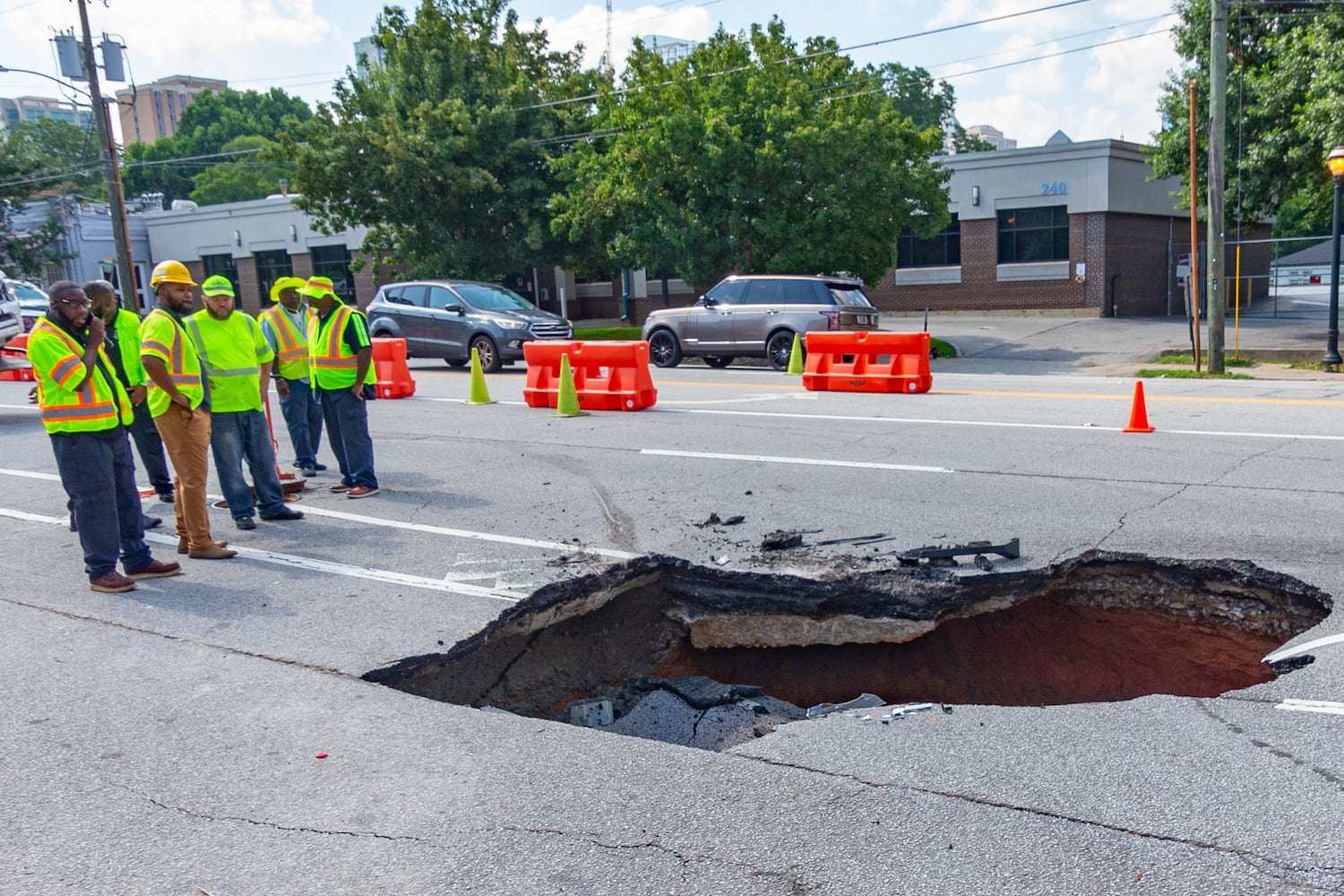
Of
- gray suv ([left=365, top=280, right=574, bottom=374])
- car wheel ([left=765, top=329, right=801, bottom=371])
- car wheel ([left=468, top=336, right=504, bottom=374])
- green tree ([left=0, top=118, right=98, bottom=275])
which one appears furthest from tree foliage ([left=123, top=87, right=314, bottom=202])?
car wheel ([left=765, top=329, right=801, bottom=371])

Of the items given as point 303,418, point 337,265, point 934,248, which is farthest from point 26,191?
point 303,418

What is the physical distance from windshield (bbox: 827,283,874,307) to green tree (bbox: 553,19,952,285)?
2.61 meters

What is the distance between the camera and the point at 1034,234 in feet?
108

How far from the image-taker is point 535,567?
6.68m

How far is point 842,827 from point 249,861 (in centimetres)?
194

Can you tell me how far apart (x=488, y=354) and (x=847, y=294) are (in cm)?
709

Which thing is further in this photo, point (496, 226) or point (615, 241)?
point (496, 226)

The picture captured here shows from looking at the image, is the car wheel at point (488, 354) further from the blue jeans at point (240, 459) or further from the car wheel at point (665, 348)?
the blue jeans at point (240, 459)

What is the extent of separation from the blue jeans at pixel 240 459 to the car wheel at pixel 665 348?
13440 mm

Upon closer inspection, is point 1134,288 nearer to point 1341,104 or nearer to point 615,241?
point 1341,104

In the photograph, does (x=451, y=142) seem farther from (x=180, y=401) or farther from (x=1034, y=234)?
(x=180, y=401)

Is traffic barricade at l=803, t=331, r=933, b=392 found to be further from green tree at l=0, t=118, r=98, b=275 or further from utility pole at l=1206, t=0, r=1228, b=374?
green tree at l=0, t=118, r=98, b=275

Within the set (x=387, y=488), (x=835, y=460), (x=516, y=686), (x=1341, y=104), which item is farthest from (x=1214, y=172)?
(x=516, y=686)

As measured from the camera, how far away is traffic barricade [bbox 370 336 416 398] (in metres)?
16.3
